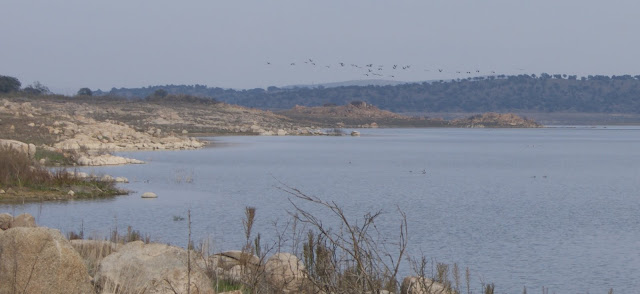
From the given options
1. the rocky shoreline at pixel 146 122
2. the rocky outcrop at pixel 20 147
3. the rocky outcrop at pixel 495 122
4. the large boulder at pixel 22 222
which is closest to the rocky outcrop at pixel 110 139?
the rocky shoreline at pixel 146 122

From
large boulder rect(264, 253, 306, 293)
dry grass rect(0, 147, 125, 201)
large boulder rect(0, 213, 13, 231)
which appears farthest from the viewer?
dry grass rect(0, 147, 125, 201)

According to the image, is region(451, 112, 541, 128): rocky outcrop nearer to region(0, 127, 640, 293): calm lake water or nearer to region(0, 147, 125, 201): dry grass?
region(0, 127, 640, 293): calm lake water

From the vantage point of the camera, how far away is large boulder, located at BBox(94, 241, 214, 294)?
832cm

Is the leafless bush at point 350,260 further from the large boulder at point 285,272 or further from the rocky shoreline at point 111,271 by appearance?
the large boulder at point 285,272

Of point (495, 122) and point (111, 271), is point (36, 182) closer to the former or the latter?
point (111, 271)

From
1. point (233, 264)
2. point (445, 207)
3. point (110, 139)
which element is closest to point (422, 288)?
point (233, 264)

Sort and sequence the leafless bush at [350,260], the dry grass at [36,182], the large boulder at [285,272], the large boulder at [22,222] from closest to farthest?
A: the leafless bush at [350,260] → the large boulder at [285,272] → the large boulder at [22,222] → the dry grass at [36,182]

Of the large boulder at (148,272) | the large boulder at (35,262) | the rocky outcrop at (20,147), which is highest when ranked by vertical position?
the large boulder at (35,262)

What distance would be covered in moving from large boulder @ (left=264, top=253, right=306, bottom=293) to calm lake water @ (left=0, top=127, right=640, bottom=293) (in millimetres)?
4141

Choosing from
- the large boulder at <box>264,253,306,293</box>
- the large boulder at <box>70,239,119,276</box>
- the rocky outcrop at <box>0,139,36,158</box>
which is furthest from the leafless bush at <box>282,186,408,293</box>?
the rocky outcrop at <box>0,139,36,158</box>

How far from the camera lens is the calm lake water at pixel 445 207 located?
16.5 metres

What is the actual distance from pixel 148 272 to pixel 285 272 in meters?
2.03

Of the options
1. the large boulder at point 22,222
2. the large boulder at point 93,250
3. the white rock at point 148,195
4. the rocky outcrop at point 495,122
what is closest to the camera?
the large boulder at point 93,250

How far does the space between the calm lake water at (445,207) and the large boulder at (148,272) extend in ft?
19.0
